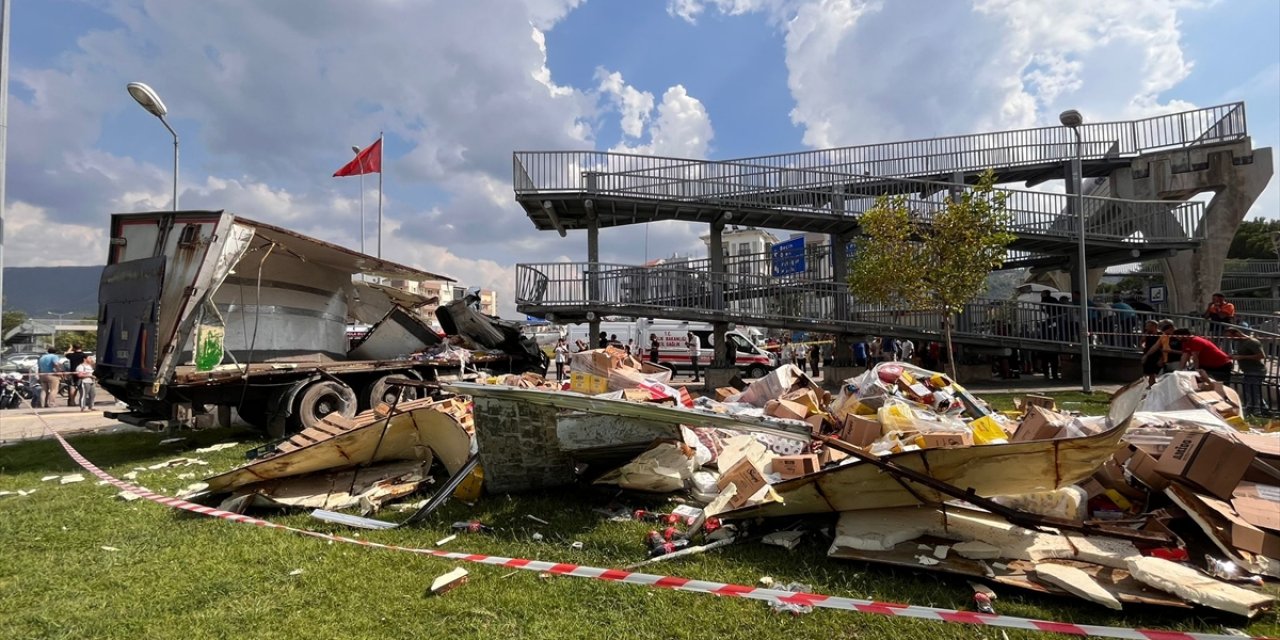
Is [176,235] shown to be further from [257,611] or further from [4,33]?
[257,611]

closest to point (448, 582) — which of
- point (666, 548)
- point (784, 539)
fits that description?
point (666, 548)

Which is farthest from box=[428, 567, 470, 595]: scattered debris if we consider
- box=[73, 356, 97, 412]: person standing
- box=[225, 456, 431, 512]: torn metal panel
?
box=[73, 356, 97, 412]: person standing

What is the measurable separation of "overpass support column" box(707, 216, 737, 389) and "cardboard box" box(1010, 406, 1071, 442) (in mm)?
9401

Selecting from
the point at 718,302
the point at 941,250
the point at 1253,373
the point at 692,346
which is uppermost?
the point at 941,250

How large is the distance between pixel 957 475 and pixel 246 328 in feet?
31.7

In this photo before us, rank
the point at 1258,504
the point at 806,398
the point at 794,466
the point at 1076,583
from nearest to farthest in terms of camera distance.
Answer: the point at 1076,583 → the point at 1258,504 → the point at 794,466 → the point at 806,398

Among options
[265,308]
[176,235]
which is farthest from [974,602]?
[265,308]

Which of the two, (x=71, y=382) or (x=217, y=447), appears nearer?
(x=217, y=447)

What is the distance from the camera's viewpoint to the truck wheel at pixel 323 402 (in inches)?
315

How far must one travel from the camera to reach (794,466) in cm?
433

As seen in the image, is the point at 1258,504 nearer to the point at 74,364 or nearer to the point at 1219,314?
the point at 1219,314

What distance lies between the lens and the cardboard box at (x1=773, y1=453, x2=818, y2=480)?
417 centimetres

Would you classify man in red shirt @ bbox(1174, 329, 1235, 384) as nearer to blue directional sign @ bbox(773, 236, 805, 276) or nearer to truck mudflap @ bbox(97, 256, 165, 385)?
blue directional sign @ bbox(773, 236, 805, 276)

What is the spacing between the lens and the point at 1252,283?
3769cm
